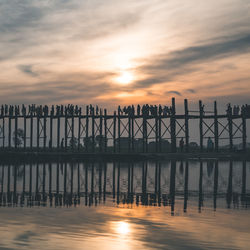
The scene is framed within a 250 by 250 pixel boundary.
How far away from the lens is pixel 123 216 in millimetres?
10211

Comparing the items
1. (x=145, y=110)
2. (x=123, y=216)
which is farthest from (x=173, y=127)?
(x=123, y=216)

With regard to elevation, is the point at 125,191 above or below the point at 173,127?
below

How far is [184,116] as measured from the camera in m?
37.3

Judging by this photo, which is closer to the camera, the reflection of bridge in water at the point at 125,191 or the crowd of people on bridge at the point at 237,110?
the reflection of bridge in water at the point at 125,191

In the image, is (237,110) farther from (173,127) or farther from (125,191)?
(125,191)

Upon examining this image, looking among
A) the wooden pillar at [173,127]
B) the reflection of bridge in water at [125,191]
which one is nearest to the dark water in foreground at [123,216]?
the reflection of bridge in water at [125,191]

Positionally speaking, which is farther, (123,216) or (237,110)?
(237,110)

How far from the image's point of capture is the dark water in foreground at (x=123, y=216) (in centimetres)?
764

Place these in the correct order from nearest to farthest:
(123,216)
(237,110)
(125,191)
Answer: (123,216), (125,191), (237,110)

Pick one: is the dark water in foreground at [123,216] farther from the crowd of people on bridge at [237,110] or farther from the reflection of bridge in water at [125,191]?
the crowd of people on bridge at [237,110]

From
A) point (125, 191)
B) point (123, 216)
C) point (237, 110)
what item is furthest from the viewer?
point (237, 110)

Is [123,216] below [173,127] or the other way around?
below

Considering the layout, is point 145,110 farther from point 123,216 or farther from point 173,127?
point 123,216

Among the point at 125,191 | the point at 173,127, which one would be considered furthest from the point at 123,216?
the point at 173,127
